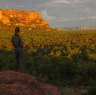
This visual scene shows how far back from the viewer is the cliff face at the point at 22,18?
12835 centimetres

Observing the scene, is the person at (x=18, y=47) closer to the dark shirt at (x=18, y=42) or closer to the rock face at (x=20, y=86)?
the dark shirt at (x=18, y=42)

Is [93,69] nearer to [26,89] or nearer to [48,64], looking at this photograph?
[48,64]

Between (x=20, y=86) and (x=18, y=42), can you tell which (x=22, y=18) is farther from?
(x=20, y=86)

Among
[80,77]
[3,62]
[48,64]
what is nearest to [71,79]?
[80,77]

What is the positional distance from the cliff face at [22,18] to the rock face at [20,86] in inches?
4619

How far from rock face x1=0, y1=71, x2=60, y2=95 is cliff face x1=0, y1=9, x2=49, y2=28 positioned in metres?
117

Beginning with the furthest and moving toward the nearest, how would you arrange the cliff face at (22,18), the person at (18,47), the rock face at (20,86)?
the cliff face at (22,18) < the person at (18,47) < the rock face at (20,86)

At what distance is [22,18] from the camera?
440ft

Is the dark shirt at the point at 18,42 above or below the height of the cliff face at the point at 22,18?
above

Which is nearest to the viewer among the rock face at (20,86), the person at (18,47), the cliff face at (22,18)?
the rock face at (20,86)

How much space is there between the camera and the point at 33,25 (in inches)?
5177

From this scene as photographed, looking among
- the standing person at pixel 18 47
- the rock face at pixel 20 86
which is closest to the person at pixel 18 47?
the standing person at pixel 18 47

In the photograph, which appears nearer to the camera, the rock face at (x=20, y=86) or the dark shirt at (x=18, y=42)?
the rock face at (x=20, y=86)

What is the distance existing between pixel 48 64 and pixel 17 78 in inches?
777
